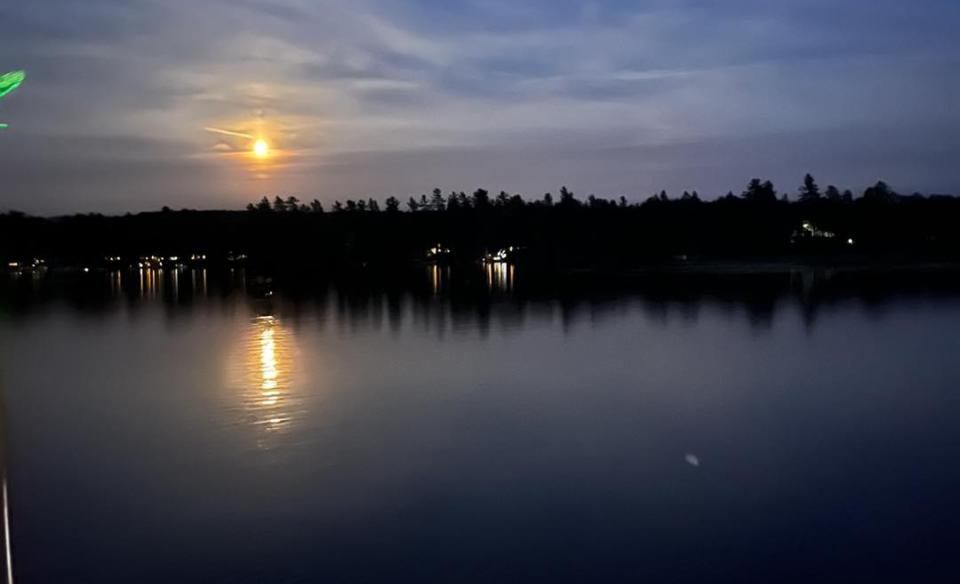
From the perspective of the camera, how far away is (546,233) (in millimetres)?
79062

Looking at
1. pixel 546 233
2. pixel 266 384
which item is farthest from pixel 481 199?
pixel 266 384

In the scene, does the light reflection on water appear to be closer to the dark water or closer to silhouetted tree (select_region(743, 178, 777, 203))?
the dark water

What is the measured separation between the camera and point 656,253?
6328cm

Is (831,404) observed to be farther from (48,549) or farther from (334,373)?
(48,549)

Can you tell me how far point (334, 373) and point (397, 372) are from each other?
909 mm

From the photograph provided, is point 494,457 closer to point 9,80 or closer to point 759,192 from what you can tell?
point 9,80

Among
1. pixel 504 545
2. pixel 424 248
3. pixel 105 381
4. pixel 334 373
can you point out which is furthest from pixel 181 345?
pixel 424 248

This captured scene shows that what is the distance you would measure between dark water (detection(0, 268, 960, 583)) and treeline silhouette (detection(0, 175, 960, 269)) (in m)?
39.5

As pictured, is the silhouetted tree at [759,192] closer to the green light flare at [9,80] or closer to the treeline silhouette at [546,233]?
the treeline silhouette at [546,233]

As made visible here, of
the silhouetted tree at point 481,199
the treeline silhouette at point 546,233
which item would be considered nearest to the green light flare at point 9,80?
the treeline silhouette at point 546,233

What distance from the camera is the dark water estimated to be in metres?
6.46

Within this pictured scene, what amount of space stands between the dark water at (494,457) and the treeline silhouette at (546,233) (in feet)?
129

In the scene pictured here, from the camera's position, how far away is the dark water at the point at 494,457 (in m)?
6.46

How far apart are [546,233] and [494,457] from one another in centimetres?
7053
